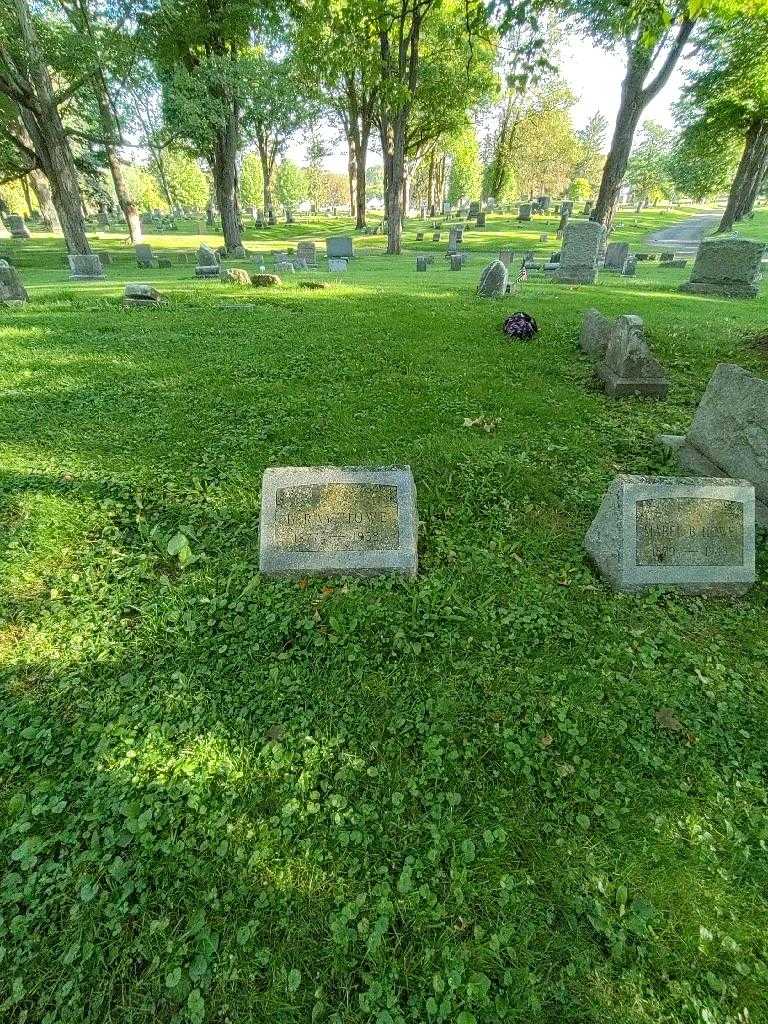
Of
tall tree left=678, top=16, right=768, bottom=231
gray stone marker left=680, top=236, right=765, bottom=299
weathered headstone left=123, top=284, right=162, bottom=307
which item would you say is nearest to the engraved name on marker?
weathered headstone left=123, top=284, right=162, bottom=307

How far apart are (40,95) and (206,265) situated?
7.29 m

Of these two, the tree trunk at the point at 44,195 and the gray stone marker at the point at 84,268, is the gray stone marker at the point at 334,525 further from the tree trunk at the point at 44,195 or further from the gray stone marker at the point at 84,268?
the tree trunk at the point at 44,195

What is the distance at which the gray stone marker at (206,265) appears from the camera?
17.5m

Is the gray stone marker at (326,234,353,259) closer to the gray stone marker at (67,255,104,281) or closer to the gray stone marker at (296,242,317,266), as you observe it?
the gray stone marker at (296,242,317,266)

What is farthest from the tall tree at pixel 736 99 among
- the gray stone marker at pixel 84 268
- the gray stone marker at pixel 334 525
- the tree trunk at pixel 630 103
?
the gray stone marker at pixel 334 525

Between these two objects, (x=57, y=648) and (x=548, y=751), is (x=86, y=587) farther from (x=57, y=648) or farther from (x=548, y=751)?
(x=548, y=751)

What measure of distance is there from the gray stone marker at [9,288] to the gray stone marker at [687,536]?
1310 cm

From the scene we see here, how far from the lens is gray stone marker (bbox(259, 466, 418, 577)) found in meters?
3.86

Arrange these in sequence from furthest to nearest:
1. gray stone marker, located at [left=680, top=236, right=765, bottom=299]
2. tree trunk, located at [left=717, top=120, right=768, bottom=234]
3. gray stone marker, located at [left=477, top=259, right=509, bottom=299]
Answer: tree trunk, located at [left=717, top=120, right=768, bottom=234]
gray stone marker, located at [left=680, top=236, right=765, bottom=299]
gray stone marker, located at [left=477, top=259, right=509, bottom=299]

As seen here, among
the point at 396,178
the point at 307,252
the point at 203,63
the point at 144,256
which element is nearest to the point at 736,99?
the point at 396,178

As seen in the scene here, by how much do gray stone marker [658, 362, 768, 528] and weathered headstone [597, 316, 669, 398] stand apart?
179 centimetres

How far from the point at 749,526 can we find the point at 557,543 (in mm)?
1419

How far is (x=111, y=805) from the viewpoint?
2516 millimetres

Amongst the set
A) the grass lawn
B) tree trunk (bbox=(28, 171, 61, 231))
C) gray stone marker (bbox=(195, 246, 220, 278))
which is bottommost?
the grass lawn
